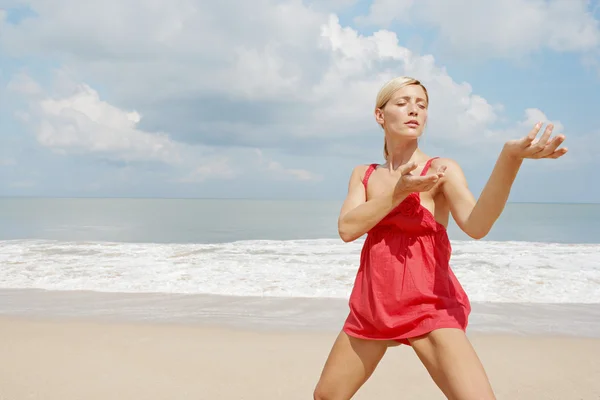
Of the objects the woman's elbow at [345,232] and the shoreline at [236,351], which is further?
the shoreline at [236,351]

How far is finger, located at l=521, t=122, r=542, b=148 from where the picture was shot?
1718 mm

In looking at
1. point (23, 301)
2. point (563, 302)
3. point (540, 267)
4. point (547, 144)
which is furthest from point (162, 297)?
point (540, 267)

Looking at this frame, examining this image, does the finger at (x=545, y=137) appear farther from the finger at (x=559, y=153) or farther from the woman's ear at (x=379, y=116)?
the woman's ear at (x=379, y=116)

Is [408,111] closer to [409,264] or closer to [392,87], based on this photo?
[392,87]

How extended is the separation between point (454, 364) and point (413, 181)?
2.54 feet

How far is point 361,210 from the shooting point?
2.16 metres

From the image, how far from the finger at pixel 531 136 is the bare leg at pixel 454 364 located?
85 cm

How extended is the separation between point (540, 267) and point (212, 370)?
9065mm

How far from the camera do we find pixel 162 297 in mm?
8188

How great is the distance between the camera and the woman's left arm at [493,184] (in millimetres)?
1715

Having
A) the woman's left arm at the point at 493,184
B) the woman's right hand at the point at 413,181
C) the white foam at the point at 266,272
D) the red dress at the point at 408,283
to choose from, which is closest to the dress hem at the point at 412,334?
the red dress at the point at 408,283

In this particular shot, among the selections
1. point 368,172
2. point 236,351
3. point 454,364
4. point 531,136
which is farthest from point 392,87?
point 236,351

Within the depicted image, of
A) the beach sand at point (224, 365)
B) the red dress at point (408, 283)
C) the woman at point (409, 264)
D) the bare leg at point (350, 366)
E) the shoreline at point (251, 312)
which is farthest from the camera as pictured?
the shoreline at point (251, 312)

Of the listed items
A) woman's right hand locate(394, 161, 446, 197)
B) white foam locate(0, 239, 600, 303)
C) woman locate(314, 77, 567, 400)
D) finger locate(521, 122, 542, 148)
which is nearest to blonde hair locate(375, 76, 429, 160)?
woman locate(314, 77, 567, 400)
